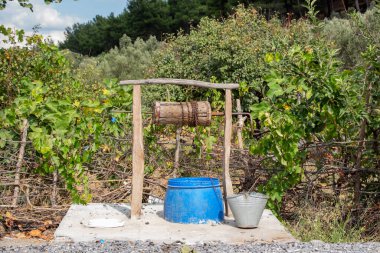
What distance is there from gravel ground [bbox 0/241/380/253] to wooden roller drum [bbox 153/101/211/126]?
140 cm

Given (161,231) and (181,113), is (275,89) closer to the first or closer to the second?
(181,113)

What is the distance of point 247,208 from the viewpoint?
5.40 metres

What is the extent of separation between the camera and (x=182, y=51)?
17.1m

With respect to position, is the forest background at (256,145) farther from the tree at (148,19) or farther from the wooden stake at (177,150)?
the tree at (148,19)

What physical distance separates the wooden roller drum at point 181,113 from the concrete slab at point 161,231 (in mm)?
963

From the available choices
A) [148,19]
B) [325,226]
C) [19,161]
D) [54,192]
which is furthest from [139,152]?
[148,19]

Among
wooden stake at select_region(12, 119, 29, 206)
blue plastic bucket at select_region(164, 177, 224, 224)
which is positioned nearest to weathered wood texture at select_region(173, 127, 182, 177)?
blue plastic bucket at select_region(164, 177, 224, 224)

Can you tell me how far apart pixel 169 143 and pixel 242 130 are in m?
1.20

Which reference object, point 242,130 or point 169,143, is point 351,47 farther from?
point 169,143

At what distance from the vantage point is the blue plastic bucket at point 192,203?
5.67 meters

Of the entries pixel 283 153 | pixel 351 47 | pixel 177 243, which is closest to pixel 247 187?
pixel 283 153

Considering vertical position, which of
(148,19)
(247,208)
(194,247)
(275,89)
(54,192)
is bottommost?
(194,247)

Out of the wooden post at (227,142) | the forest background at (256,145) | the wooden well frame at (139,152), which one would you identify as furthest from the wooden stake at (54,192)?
the wooden post at (227,142)

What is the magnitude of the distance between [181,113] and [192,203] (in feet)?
2.90
